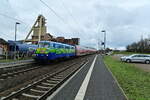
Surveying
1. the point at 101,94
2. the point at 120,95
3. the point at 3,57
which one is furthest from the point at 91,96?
the point at 3,57

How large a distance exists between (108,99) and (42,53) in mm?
16731

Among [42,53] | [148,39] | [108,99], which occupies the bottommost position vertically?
[108,99]

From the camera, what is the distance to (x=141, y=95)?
812cm

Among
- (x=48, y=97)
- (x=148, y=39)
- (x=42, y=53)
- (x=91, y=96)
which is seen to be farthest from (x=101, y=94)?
(x=148, y=39)

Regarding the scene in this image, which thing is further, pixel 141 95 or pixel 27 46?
pixel 27 46

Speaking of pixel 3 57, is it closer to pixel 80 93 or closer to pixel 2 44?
pixel 2 44

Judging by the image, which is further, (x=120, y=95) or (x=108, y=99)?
(x=120, y=95)

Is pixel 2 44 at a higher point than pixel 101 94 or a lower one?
higher

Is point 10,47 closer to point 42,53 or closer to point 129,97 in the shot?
point 42,53

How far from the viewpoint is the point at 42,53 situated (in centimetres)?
2333

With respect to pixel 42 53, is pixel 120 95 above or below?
below

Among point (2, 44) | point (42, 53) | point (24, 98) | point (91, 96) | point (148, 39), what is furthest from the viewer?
point (148, 39)

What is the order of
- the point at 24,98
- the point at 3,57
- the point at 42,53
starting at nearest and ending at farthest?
1. the point at 24,98
2. the point at 42,53
3. the point at 3,57

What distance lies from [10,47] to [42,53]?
1761 centimetres
